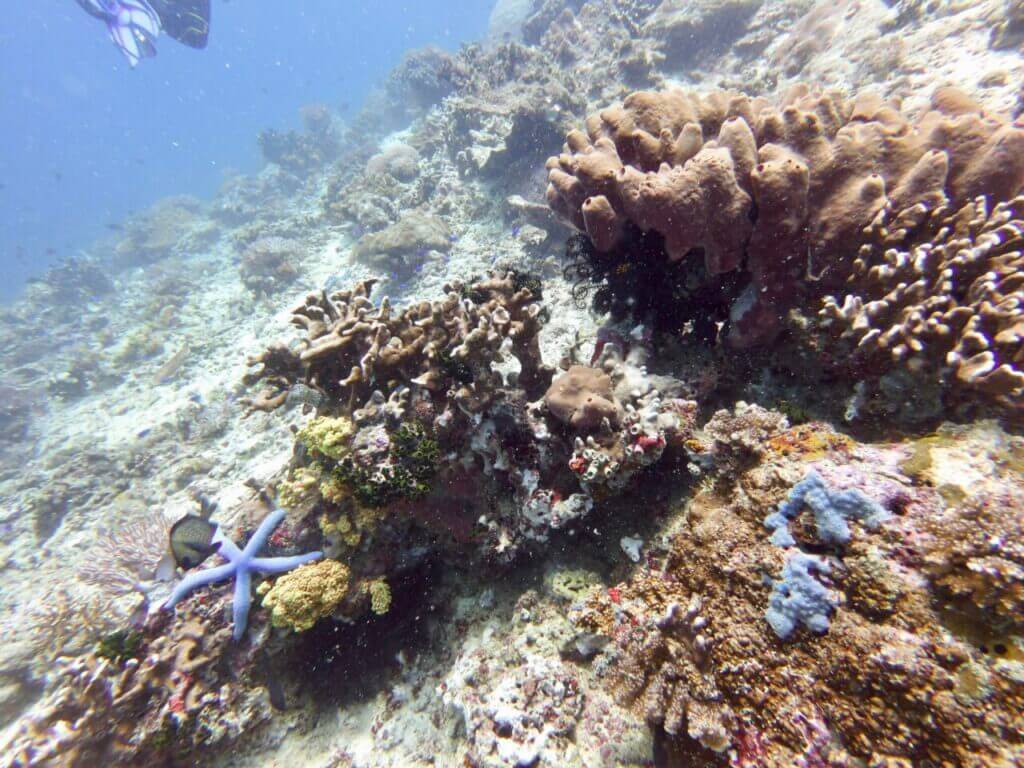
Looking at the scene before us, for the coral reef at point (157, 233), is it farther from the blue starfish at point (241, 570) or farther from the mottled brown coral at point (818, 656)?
the mottled brown coral at point (818, 656)

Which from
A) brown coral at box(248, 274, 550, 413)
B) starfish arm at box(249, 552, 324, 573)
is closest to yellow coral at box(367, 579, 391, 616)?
starfish arm at box(249, 552, 324, 573)

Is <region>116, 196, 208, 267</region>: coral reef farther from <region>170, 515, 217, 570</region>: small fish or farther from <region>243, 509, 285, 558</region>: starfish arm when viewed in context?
<region>243, 509, 285, 558</region>: starfish arm

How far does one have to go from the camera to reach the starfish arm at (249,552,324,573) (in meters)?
4.11

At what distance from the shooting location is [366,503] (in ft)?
12.7

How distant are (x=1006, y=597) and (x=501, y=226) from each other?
12037mm

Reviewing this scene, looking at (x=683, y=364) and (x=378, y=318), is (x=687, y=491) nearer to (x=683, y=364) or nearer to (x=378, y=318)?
(x=683, y=364)

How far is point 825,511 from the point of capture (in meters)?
2.47

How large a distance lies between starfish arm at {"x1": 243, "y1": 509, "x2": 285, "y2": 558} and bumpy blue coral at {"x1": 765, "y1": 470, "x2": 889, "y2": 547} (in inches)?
170

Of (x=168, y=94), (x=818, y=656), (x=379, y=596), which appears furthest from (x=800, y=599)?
(x=168, y=94)

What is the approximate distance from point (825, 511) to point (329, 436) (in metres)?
3.73

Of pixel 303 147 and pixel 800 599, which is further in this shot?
pixel 303 147

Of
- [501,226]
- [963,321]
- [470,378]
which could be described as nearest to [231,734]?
[470,378]

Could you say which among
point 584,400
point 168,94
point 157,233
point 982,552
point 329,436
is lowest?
point 982,552

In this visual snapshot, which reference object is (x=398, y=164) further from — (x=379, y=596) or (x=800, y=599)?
(x=800, y=599)
